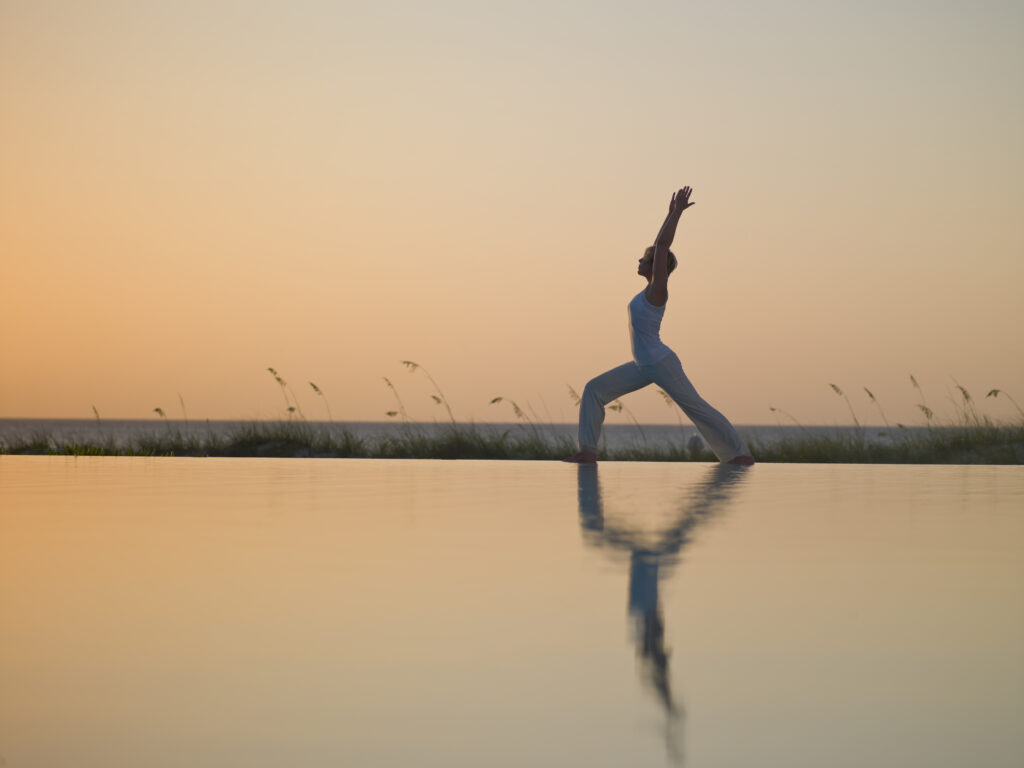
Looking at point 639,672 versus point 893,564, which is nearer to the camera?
point 639,672

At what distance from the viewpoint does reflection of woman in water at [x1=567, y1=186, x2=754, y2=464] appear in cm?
656

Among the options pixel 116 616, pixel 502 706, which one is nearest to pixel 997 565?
pixel 502 706

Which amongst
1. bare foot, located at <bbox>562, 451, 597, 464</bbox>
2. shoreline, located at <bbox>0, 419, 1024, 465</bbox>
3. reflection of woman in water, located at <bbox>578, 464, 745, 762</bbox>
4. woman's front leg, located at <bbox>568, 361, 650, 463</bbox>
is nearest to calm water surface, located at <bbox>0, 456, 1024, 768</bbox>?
reflection of woman in water, located at <bbox>578, 464, 745, 762</bbox>

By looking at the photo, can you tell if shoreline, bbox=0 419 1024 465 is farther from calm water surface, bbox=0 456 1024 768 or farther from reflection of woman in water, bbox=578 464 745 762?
calm water surface, bbox=0 456 1024 768

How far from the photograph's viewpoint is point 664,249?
A: 21.4 ft

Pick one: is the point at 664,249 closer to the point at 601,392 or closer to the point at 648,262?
the point at 648,262

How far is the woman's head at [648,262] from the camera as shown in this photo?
669 centimetres

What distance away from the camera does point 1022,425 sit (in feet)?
30.1

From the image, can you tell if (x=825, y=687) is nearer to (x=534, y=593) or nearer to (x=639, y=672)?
(x=639, y=672)

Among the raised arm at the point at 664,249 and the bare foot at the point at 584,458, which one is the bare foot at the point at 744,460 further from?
the raised arm at the point at 664,249

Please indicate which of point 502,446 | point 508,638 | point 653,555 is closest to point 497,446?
point 502,446

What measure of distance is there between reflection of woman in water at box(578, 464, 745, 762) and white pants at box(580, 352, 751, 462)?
1.33 m

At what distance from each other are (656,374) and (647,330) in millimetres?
293

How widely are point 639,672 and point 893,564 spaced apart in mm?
1340
